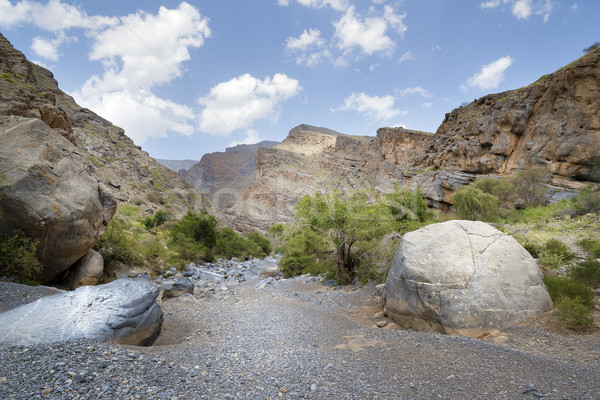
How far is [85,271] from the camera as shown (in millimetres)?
9820

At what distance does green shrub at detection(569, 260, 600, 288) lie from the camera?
7.28 m

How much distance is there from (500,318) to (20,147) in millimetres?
13373

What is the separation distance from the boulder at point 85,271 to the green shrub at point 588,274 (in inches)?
583

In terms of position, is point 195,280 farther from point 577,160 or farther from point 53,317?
point 577,160

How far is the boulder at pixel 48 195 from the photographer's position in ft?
24.8

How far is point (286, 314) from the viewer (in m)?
8.62

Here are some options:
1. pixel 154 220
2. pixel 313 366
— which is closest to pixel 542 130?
pixel 313 366

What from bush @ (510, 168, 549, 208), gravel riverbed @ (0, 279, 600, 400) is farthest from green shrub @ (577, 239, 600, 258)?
bush @ (510, 168, 549, 208)

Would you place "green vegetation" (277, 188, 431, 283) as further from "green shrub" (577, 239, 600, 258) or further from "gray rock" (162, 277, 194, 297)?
"green shrub" (577, 239, 600, 258)

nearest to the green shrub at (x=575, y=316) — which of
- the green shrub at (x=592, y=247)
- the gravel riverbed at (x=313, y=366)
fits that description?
the gravel riverbed at (x=313, y=366)

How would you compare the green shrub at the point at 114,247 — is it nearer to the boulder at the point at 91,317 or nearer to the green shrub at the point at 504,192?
the boulder at the point at 91,317

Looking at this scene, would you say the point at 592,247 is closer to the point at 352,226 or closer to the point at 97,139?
the point at 352,226

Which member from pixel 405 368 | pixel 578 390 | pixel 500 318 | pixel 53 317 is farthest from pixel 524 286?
pixel 53 317

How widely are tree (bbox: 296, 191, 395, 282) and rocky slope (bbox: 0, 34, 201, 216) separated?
13.4m
